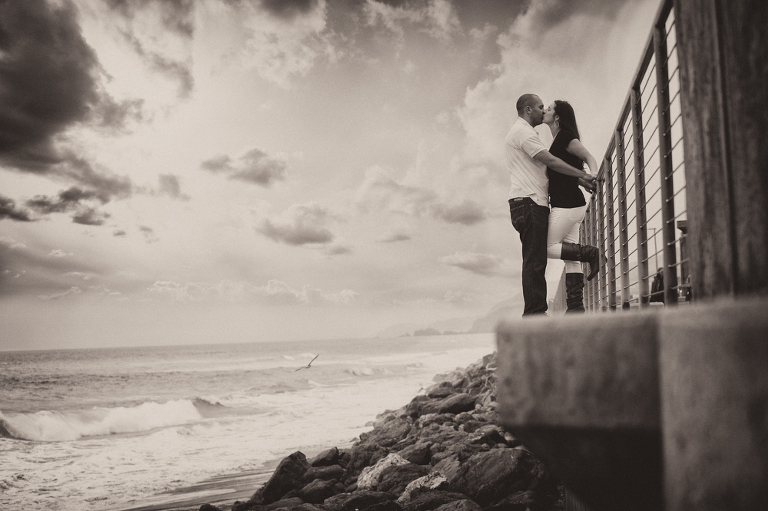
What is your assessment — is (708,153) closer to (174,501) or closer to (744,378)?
(744,378)

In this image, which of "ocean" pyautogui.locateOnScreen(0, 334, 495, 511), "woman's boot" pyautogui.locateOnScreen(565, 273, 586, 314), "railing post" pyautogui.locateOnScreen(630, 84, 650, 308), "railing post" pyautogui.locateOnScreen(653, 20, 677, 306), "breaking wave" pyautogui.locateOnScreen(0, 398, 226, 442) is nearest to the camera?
"railing post" pyautogui.locateOnScreen(653, 20, 677, 306)

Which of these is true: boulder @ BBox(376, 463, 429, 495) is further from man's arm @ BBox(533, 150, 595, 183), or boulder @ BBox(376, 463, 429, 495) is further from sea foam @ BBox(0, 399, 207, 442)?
sea foam @ BBox(0, 399, 207, 442)

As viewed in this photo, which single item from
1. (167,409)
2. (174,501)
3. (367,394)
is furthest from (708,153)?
(167,409)

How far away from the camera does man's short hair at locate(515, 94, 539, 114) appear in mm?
4395

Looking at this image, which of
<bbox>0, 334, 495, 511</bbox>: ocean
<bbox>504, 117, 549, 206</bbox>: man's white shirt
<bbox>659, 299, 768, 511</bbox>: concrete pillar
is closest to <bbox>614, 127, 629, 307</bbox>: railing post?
<bbox>504, 117, 549, 206</bbox>: man's white shirt

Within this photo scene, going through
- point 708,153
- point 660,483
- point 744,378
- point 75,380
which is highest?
point 708,153

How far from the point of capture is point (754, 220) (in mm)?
1135

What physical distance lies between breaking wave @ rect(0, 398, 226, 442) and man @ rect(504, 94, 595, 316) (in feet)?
58.2

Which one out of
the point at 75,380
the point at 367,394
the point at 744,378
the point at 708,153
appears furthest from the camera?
the point at 75,380

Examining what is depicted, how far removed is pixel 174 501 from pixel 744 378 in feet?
30.8

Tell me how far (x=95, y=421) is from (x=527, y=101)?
21607mm

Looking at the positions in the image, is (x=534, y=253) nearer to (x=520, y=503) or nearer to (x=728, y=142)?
(x=520, y=503)

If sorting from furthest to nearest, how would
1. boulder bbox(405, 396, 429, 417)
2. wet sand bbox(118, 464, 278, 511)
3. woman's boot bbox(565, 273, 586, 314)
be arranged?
1. boulder bbox(405, 396, 429, 417)
2. wet sand bbox(118, 464, 278, 511)
3. woman's boot bbox(565, 273, 586, 314)

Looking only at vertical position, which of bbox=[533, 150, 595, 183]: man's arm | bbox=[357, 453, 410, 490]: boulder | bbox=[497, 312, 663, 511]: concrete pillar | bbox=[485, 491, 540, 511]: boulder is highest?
bbox=[533, 150, 595, 183]: man's arm
